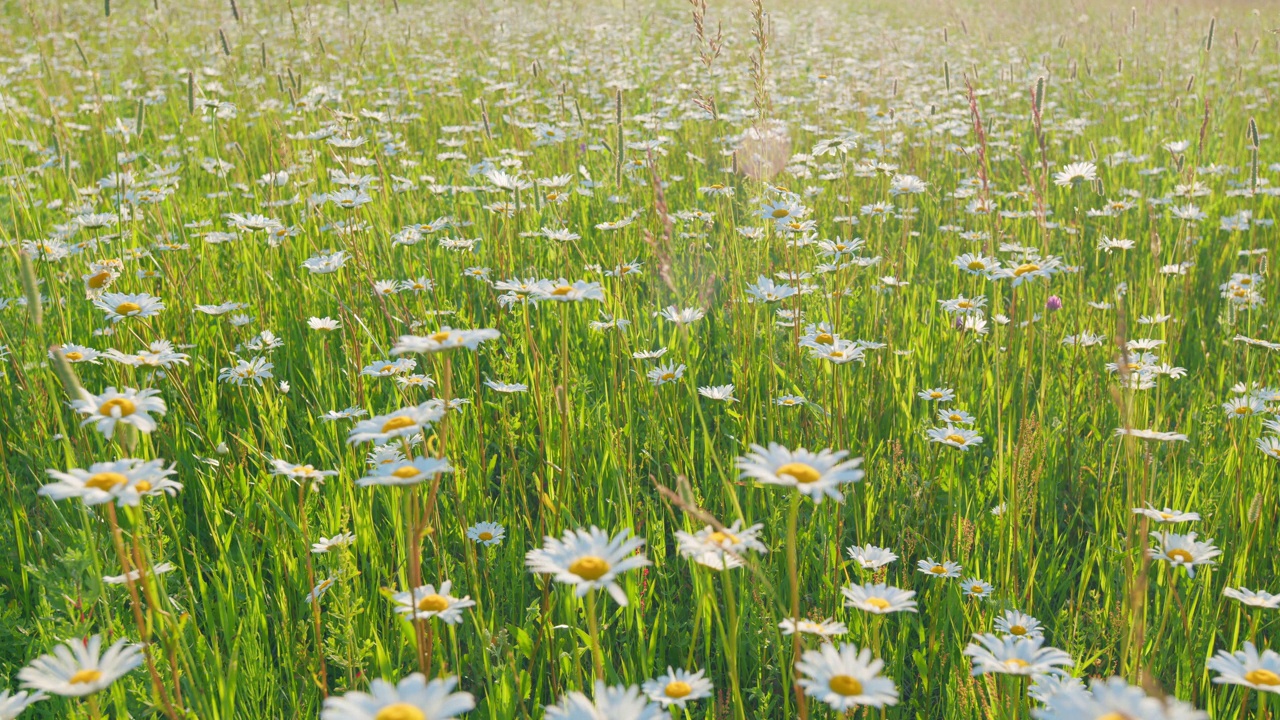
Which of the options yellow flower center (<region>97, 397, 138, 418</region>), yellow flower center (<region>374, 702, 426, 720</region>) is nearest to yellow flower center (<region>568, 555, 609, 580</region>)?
yellow flower center (<region>374, 702, 426, 720</region>)

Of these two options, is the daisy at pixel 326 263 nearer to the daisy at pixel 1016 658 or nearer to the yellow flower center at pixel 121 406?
the yellow flower center at pixel 121 406

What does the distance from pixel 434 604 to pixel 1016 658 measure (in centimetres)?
78

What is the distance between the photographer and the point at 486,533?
170 centimetres

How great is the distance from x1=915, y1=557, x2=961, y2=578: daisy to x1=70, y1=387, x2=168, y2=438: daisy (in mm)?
1259

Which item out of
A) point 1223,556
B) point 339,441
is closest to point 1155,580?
point 1223,556

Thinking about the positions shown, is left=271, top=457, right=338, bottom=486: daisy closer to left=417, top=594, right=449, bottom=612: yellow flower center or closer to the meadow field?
the meadow field

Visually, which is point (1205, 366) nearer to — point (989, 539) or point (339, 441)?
point (989, 539)

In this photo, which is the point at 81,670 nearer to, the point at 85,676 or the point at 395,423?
the point at 85,676

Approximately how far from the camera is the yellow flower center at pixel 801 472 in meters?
0.99

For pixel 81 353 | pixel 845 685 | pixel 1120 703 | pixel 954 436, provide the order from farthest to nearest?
pixel 954 436, pixel 81 353, pixel 845 685, pixel 1120 703

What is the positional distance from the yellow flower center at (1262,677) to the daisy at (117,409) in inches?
53.1

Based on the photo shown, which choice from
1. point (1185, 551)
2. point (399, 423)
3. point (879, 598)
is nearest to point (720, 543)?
point (879, 598)

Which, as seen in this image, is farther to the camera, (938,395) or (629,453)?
(938,395)

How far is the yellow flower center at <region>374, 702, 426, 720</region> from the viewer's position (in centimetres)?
72
